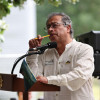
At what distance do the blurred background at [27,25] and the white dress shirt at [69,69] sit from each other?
0.93 meters

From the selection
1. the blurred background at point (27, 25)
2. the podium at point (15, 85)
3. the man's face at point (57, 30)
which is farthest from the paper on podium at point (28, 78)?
the blurred background at point (27, 25)

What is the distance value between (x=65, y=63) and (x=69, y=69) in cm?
6

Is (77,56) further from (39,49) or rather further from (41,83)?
(41,83)

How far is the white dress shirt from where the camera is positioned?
7.41 ft

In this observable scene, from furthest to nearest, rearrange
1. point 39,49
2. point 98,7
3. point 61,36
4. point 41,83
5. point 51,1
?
point 98,7, point 51,1, point 61,36, point 39,49, point 41,83

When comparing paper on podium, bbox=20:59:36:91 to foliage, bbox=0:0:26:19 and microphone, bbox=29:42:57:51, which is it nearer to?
Answer: microphone, bbox=29:42:57:51

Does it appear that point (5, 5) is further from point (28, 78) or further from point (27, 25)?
point (27, 25)

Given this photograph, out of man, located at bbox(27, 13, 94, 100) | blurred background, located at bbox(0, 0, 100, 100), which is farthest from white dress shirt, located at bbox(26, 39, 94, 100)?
blurred background, located at bbox(0, 0, 100, 100)

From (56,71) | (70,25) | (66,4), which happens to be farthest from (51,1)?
(66,4)

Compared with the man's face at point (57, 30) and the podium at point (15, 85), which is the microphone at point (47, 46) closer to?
the man's face at point (57, 30)

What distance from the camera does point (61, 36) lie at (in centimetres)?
261

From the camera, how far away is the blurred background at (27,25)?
18.7ft

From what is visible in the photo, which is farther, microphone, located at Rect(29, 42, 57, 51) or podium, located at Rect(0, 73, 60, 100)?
microphone, located at Rect(29, 42, 57, 51)

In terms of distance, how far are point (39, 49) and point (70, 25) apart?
42 centimetres
